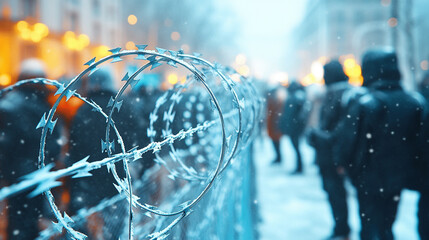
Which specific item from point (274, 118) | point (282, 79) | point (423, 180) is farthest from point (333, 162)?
point (282, 79)

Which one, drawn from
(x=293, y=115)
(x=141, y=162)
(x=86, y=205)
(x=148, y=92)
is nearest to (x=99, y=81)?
(x=141, y=162)

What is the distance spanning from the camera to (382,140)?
2871 mm

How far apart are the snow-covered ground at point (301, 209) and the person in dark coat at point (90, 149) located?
194 centimetres

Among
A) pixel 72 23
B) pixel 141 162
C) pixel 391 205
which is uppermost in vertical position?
pixel 72 23

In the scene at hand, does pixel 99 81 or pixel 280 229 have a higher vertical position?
pixel 99 81

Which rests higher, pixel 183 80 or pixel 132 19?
pixel 132 19

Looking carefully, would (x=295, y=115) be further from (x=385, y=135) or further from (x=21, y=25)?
(x=21, y=25)

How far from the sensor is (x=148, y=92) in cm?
588

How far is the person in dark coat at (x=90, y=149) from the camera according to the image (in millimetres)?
2625

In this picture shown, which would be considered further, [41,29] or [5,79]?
[41,29]

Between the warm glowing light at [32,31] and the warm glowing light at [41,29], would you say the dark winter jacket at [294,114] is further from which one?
the warm glowing light at [41,29]

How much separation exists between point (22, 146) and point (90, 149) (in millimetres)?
738

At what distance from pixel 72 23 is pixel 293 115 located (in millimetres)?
21523

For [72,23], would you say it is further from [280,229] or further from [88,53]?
[280,229]
